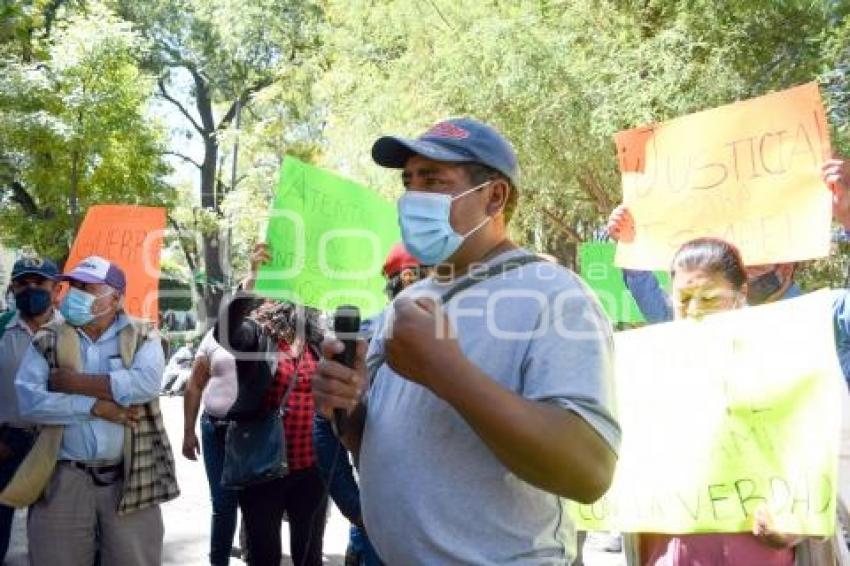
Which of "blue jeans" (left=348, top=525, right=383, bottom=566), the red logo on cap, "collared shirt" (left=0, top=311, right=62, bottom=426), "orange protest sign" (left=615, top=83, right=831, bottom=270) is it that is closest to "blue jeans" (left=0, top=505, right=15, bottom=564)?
"collared shirt" (left=0, top=311, right=62, bottom=426)

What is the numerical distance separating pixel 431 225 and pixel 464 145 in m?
0.17

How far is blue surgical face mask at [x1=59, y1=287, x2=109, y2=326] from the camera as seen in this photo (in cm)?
437

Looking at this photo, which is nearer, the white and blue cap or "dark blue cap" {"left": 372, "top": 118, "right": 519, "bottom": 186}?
"dark blue cap" {"left": 372, "top": 118, "right": 519, "bottom": 186}

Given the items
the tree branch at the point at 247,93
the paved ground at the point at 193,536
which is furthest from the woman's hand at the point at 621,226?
the tree branch at the point at 247,93

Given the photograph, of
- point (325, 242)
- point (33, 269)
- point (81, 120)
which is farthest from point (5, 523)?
point (81, 120)

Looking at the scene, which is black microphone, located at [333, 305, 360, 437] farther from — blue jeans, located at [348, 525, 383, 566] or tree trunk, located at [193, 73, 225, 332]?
tree trunk, located at [193, 73, 225, 332]

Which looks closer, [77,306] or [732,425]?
[732,425]

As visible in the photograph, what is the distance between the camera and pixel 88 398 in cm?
427

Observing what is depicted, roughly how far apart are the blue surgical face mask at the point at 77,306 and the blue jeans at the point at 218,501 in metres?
1.40

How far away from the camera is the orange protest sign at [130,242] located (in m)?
5.60

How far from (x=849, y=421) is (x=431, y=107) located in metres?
9.19

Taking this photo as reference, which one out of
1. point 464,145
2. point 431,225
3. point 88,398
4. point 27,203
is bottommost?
point 88,398

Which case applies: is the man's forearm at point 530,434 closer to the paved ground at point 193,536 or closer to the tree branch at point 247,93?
the paved ground at point 193,536

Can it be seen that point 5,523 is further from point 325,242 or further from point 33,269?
point 325,242
